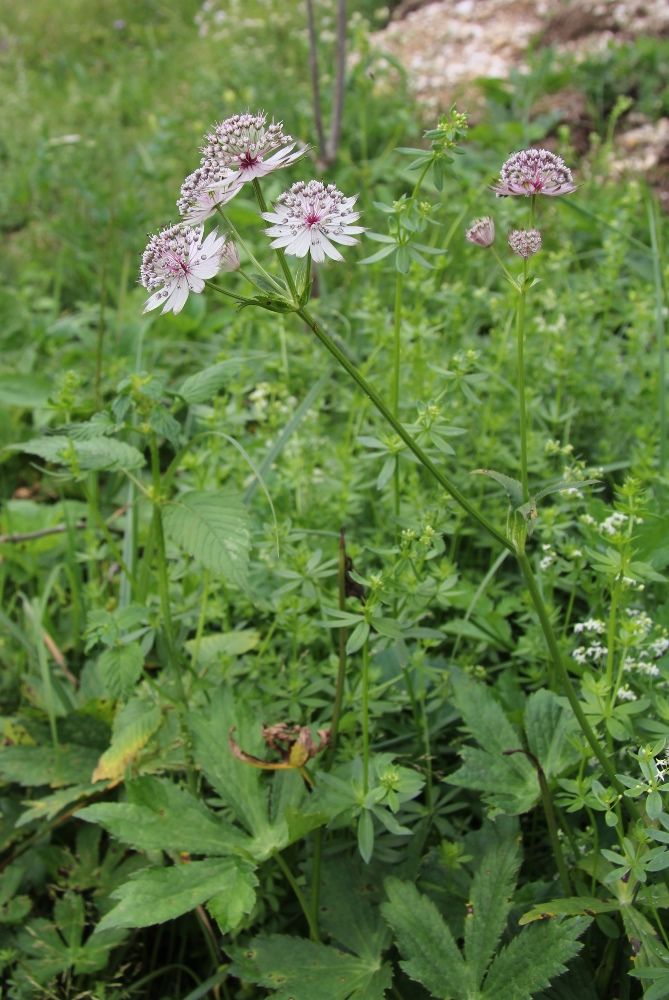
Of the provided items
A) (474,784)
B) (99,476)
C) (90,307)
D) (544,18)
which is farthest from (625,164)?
(474,784)

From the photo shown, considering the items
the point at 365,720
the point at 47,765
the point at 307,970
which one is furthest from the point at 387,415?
the point at 47,765

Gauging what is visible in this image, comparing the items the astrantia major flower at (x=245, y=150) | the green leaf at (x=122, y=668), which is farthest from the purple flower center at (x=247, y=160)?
the green leaf at (x=122, y=668)

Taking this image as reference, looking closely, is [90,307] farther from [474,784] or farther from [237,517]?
[474,784]

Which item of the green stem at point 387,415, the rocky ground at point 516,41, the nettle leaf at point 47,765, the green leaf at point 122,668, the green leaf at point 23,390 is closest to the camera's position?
the green stem at point 387,415

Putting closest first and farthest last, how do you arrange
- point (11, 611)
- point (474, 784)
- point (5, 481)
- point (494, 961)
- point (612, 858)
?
point (612, 858) → point (494, 961) → point (474, 784) → point (11, 611) → point (5, 481)

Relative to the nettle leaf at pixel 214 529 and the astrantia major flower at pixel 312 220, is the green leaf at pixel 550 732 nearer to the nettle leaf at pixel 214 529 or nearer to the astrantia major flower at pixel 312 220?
the nettle leaf at pixel 214 529
